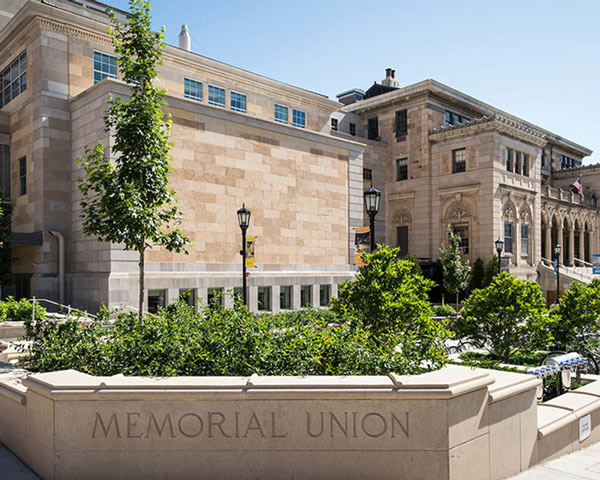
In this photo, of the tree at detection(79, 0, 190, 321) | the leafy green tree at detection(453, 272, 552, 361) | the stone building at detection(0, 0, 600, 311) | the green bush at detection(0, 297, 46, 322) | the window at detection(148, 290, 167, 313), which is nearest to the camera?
the tree at detection(79, 0, 190, 321)

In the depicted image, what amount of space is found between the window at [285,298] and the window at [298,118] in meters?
13.1

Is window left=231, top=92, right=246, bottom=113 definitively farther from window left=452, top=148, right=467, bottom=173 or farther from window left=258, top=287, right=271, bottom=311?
window left=452, top=148, right=467, bottom=173

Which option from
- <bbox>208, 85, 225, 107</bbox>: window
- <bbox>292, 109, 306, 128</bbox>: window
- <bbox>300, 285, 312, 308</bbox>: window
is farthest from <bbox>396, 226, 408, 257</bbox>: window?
<bbox>208, 85, 225, 107</bbox>: window

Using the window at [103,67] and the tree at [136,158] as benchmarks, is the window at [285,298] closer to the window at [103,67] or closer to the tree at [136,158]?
the window at [103,67]

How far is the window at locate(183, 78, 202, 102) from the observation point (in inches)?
1232

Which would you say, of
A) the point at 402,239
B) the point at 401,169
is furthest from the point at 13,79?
the point at 402,239

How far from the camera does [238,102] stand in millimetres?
33500

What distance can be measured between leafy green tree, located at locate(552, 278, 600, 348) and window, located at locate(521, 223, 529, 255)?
30.6 meters

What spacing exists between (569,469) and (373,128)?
4457cm

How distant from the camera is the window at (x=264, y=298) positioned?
2811 centimetres

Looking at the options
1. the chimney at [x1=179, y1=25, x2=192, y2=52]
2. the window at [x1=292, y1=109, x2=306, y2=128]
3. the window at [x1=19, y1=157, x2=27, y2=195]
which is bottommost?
the window at [x1=19, y1=157, x2=27, y2=195]

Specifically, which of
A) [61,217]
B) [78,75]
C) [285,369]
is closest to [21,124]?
[78,75]

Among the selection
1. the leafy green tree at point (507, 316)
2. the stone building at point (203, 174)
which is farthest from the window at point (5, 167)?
the leafy green tree at point (507, 316)

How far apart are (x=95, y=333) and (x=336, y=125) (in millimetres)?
42082
